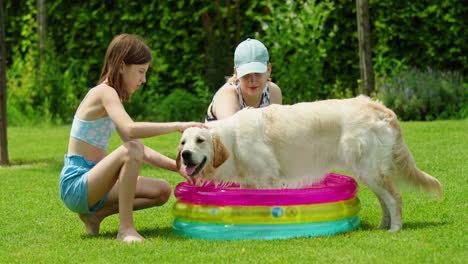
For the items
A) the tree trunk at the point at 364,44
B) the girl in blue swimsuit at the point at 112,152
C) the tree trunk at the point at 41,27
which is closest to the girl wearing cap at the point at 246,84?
the girl in blue swimsuit at the point at 112,152

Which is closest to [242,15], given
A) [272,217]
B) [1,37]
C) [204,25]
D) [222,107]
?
[204,25]

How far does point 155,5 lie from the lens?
1354 cm

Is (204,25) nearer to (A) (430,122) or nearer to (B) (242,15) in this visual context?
(B) (242,15)

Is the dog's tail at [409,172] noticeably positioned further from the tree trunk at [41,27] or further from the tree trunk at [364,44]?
the tree trunk at [41,27]

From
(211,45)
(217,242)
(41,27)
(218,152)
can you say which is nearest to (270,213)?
(217,242)

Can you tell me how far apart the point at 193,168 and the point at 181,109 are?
25.8 feet

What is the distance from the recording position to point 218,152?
4.89 m

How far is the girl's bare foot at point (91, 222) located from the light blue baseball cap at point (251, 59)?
1618 millimetres

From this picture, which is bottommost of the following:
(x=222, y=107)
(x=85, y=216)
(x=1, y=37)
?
(x=85, y=216)

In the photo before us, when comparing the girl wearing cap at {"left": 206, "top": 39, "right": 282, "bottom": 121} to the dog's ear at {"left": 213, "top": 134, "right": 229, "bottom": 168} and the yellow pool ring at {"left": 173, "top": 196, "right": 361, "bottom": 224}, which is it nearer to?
the dog's ear at {"left": 213, "top": 134, "right": 229, "bottom": 168}

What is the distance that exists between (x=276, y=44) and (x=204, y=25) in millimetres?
1557

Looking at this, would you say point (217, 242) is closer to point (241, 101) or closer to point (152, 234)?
point (152, 234)

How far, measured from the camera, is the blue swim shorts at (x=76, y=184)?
5016 mm

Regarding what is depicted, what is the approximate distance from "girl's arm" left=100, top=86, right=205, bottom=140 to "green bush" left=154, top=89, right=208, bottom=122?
7.59 metres
